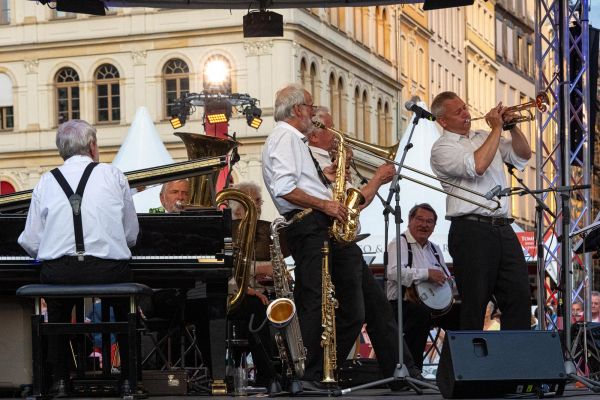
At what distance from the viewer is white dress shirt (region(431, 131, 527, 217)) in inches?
434

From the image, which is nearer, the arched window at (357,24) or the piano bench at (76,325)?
the piano bench at (76,325)

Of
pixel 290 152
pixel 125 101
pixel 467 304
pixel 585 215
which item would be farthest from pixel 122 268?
pixel 125 101

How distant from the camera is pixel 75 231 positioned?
32.7ft

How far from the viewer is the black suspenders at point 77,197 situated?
9969 mm

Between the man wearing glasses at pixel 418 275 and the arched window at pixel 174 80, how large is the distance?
1536 inches

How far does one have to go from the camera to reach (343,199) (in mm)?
11008

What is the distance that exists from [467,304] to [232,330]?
2.53 meters

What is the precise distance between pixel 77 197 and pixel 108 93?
145ft

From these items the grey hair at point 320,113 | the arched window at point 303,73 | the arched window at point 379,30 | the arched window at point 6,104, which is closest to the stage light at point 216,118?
the grey hair at point 320,113

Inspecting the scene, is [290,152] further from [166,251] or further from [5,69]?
[5,69]

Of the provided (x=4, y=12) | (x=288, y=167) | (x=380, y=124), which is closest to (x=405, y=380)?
(x=288, y=167)

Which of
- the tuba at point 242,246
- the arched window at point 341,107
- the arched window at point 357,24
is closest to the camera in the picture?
the tuba at point 242,246

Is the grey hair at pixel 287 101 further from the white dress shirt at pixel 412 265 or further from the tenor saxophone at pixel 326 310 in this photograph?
the white dress shirt at pixel 412 265

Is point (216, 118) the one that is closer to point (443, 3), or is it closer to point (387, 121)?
point (443, 3)
